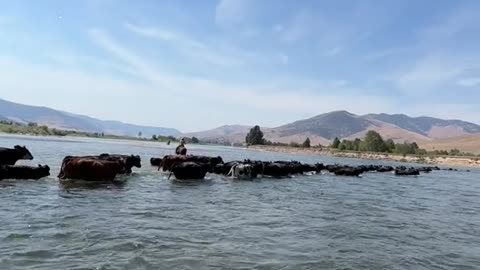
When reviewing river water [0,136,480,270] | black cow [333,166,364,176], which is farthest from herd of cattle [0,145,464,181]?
black cow [333,166,364,176]

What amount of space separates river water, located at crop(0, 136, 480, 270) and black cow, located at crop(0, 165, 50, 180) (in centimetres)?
45

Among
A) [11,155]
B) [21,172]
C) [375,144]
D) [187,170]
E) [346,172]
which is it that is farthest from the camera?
[375,144]

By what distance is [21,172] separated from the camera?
79.6 ft

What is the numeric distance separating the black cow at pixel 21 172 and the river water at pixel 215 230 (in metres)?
0.45

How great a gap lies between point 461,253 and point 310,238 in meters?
4.35

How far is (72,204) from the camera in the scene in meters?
17.5

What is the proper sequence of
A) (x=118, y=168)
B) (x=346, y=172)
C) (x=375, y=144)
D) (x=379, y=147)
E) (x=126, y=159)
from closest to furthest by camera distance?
(x=118, y=168) < (x=126, y=159) < (x=346, y=172) < (x=379, y=147) < (x=375, y=144)

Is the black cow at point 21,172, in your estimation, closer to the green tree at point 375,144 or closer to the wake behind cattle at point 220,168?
the wake behind cattle at point 220,168

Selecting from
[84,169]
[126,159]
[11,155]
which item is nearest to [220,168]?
[126,159]

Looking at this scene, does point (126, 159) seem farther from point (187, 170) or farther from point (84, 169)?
point (84, 169)

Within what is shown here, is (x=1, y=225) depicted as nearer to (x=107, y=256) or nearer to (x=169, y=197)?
(x=107, y=256)

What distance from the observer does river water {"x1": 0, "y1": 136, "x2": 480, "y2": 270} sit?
11469 millimetres

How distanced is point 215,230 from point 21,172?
1371 centimetres

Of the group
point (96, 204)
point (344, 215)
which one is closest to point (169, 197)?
point (96, 204)
